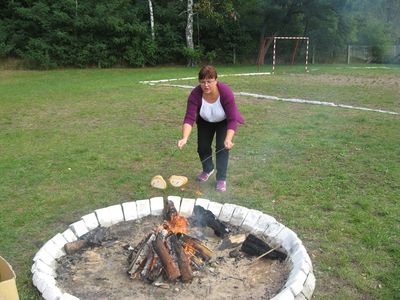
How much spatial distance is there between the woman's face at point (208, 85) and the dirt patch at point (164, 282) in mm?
1505

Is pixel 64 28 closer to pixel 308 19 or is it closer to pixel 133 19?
pixel 133 19

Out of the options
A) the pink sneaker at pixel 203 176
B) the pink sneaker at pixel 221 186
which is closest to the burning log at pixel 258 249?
the pink sneaker at pixel 221 186

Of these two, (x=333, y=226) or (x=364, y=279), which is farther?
(x=333, y=226)

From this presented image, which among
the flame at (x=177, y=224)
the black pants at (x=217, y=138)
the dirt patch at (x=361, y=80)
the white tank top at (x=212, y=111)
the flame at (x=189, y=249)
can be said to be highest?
the white tank top at (x=212, y=111)

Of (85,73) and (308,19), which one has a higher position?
(308,19)

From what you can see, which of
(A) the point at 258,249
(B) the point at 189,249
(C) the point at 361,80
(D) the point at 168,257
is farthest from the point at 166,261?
(C) the point at 361,80

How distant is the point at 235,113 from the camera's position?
444cm

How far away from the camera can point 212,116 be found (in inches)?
183

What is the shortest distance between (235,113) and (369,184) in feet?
6.53

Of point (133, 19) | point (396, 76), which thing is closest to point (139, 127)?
point (396, 76)

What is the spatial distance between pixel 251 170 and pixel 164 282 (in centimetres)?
284

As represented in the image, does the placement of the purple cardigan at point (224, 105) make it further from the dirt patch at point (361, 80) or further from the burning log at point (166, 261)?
the dirt patch at point (361, 80)

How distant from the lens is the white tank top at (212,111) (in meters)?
4.52

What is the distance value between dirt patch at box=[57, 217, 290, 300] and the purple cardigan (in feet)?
4.35
